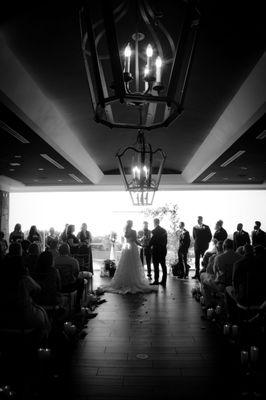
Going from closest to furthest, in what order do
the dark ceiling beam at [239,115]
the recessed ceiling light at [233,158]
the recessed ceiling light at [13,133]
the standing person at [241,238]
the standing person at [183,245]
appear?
the dark ceiling beam at [239,115]
the recessed ceiling light at [13,133]
the recessed ceiling light at [233,158]
the standing person at [241,238]
the standing person at [183,245]

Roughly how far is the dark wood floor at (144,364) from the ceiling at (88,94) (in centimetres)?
299

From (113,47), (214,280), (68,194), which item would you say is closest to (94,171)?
(68,194)

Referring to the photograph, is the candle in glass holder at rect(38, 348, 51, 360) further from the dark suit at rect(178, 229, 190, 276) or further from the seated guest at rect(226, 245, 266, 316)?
the dark suit at rect(178, 229, 190, 276)

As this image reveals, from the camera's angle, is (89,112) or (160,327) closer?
(160,327)

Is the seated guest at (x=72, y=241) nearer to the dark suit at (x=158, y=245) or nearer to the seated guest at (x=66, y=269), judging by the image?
the dark suit at (x=158, y=245)

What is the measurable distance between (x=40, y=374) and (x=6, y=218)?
36.3 feet

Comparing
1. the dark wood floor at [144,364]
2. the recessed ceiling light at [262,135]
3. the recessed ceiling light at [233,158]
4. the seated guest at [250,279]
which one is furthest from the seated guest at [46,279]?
the recessed ceiling light at [233,158]

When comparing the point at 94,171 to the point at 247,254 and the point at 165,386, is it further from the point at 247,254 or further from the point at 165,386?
the point at 165,386

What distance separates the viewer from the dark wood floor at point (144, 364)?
3004 mm

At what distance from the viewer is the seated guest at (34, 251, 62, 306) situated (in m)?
4.09

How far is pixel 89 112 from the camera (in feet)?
19.4

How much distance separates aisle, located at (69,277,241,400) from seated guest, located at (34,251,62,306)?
679mm

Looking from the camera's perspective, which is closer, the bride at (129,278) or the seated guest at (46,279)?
the seated guest at (46,279)

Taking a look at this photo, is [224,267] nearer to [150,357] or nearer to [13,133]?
[150,357]
